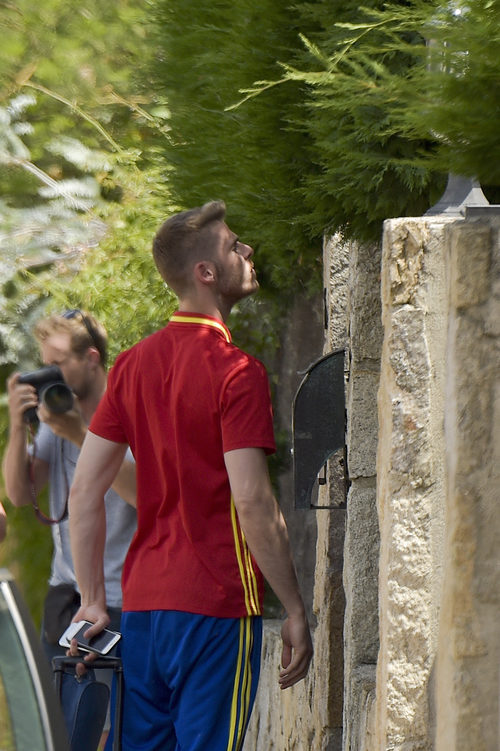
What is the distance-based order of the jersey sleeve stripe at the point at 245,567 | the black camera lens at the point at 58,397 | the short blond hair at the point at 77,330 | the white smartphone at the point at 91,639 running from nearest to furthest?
1. the jersey sleeve stripe at the point at 245,567
2. the white smartphone at the point at 91,639
3. the black camera lens at the point at 58,397
4. the short blond hair at the point at 77,330

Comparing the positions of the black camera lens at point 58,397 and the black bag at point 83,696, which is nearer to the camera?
the black bag at point 83,696

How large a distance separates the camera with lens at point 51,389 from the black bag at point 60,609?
650mm

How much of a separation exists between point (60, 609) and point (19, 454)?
1.88 feet

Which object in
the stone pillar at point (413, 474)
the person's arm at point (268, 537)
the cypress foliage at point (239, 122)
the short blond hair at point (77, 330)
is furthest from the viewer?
the short blond hair at point (77, 330)

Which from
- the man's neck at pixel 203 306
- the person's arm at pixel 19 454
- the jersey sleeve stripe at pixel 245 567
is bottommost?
the jersey sleeve stripe at pixel 245 567

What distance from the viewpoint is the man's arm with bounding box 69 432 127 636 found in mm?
3537

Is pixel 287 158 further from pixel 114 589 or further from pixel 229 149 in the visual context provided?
pixel 114 589

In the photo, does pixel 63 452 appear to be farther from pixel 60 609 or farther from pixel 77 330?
pixel 60 609

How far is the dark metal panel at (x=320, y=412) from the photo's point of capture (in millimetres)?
3775

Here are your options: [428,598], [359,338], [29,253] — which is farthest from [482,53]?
[29,253]

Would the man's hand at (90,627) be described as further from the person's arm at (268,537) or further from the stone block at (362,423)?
the stone block at (362,423)

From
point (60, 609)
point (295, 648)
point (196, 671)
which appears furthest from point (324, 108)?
point (60, 609)

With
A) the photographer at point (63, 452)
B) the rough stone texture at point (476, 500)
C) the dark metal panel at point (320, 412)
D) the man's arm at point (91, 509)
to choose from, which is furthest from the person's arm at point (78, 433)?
the rough stone texture at point (476, 500)

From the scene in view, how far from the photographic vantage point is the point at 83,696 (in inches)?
141
